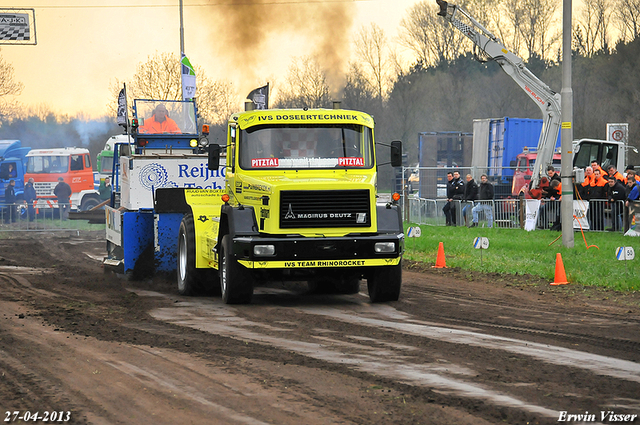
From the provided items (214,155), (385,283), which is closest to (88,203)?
(214,155)

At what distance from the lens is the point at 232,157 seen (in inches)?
481

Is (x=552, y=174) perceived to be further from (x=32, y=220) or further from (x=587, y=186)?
(x=32, y=220)

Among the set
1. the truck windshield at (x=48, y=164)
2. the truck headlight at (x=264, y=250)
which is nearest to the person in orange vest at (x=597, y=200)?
the truck headlight at (x=264, y=250)

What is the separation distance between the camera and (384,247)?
11047 mm

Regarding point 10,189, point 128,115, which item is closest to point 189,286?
point 128,115

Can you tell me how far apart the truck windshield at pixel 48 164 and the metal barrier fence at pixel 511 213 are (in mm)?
16548

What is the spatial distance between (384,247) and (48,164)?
98.1ft

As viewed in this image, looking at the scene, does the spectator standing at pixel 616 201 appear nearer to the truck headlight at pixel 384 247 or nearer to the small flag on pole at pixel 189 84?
the truck headlight at pixel 384 247

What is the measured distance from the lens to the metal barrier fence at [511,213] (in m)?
22.1

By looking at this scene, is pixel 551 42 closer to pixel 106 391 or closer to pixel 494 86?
pixel 494 86

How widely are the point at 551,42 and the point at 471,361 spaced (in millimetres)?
50839

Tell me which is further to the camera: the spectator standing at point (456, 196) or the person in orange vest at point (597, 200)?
the spectator standing at point (456, 196)

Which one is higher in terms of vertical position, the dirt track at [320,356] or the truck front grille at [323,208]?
the truck front grille at [323,208]

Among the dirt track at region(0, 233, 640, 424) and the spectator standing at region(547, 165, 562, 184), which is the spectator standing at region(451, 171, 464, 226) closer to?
the spectator standing at region(547, 165, 562, 184)
